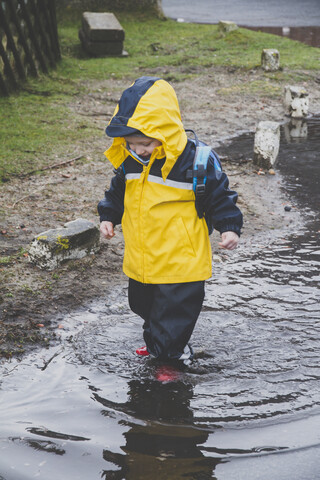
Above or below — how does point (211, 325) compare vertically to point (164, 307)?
below

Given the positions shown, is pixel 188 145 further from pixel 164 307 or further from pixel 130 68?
pixel 130 68

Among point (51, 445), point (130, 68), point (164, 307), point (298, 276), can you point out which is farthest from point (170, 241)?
point (130, 68)

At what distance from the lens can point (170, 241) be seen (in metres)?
3.05

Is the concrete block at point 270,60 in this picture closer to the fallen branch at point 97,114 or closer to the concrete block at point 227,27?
the concrete block at point 227,27

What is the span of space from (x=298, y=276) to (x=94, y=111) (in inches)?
200

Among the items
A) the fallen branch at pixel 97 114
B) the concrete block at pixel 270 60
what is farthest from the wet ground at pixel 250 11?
the fallen branch at pixel 97 114

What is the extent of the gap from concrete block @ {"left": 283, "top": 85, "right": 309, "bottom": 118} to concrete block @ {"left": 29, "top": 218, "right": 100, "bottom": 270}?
5.10 meters

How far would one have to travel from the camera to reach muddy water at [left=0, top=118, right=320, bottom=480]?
8.82 ft

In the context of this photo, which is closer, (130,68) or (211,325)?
(211,325)

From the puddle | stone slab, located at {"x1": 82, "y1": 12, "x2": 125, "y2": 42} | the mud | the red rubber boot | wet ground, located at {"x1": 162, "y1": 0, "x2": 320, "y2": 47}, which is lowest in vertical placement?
the red rubber boot

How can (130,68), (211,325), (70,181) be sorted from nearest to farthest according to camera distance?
(211,325), (70,181), (130,68)

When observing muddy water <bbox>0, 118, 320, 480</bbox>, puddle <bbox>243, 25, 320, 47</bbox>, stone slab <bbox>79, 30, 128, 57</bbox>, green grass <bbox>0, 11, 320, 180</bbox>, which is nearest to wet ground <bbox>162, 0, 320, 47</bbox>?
puddle <bbox>243, 25, 320, 47</bbox>

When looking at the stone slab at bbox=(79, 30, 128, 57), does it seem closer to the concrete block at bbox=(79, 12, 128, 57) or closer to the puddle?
the concrete block at bbox=(79, 12, 128, 57)

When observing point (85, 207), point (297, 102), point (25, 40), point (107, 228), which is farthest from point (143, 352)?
point (25, 40)
